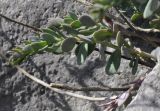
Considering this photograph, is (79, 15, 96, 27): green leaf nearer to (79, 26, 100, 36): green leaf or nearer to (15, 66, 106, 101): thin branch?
(79, 26, 100, 36): green leaf

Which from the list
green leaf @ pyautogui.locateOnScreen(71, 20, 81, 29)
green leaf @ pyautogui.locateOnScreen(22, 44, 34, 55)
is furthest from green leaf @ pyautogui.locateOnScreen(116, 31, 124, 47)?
green leaf @ pyautogui.locateOnScreen(22, 44, 34, 55)

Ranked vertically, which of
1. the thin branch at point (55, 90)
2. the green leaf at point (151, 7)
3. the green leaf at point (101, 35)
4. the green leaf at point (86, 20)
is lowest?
the thin branch at point (55, 90)

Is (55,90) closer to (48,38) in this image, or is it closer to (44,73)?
(44,73)

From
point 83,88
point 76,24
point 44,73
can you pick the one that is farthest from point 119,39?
point 44,73

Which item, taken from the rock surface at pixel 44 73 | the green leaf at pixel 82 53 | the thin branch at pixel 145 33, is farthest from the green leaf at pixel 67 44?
the rock surface at pixel 44 73

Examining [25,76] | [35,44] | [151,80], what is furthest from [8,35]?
[151,80]

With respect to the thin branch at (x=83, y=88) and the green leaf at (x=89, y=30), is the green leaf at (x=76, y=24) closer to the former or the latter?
the green leaf at (x=89, y=30)

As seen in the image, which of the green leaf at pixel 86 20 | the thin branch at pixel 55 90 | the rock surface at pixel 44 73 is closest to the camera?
the green leaf at pixel 86 20
